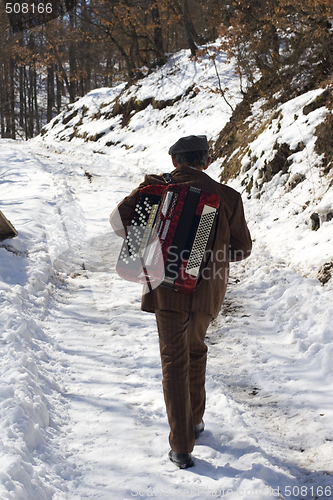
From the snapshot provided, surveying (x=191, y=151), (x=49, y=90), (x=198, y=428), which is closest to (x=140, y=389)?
(x=198, y=428)

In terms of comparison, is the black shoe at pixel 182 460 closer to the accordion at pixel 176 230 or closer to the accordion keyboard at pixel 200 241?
the accordion at pixel 176 230

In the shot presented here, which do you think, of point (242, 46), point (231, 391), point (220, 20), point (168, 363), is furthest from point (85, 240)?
point (220, 20)

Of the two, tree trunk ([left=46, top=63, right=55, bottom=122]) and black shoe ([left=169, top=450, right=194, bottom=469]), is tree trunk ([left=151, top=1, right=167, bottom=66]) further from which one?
black shoe ([left=169, top=450, right=194, bottom=469])

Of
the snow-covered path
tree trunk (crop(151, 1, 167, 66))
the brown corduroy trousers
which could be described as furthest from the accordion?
tree trunk (crop(151, 1, 167, 66))

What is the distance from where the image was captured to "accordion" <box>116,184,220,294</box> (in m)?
2.37

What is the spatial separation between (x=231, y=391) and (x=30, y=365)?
1698 mm

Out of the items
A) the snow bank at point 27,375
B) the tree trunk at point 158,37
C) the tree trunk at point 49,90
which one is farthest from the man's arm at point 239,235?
the tree trunk at point 49,90

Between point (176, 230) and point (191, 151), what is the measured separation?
530 mm

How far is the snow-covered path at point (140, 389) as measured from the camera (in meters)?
2.37

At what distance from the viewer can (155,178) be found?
2467 mm

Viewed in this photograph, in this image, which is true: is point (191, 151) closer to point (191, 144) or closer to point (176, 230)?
point (191, 144)

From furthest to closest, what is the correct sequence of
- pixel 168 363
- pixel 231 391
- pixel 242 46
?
pixel 242 46
pixel 231 391
pixel 168 363

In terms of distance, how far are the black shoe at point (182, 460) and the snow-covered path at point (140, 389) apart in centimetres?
4

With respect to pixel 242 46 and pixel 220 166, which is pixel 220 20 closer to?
pixel 242 46
